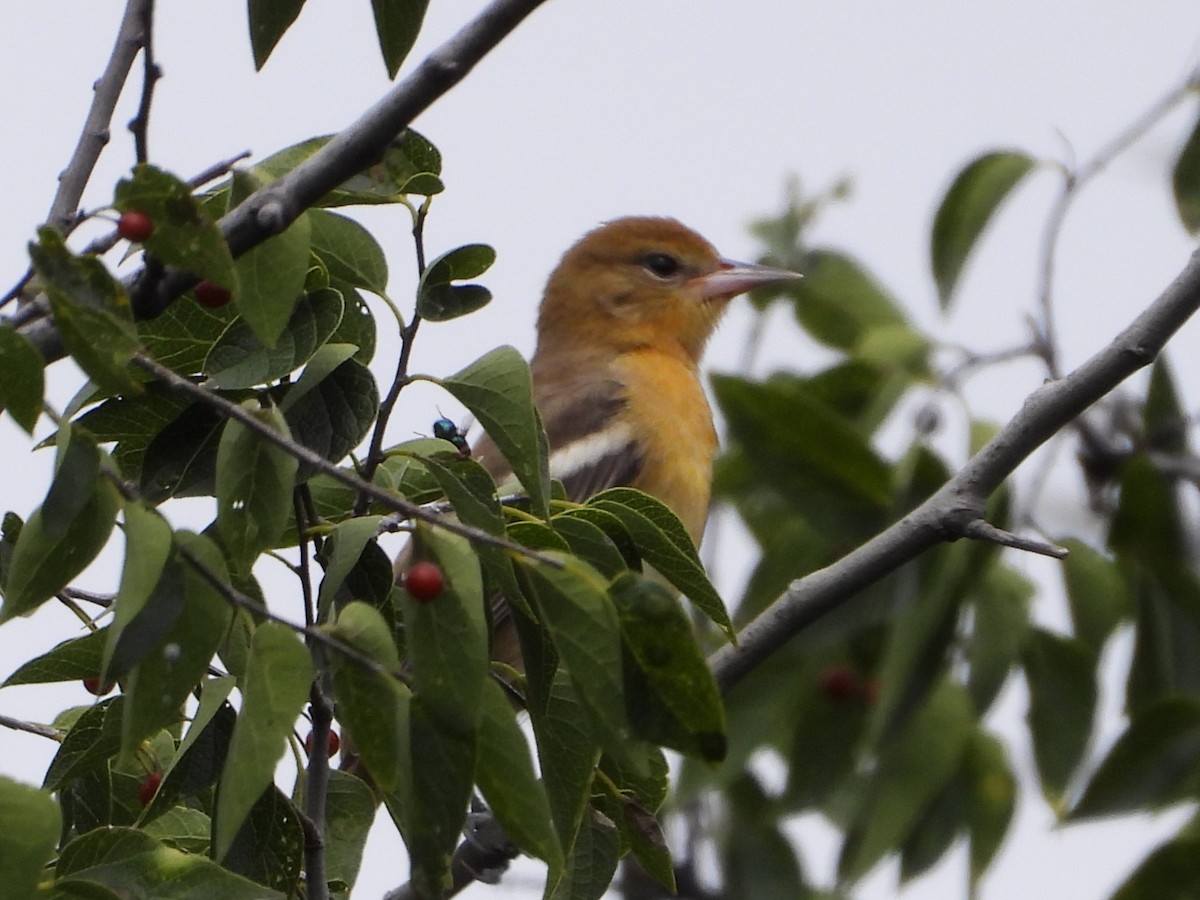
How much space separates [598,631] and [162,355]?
0.77 metres

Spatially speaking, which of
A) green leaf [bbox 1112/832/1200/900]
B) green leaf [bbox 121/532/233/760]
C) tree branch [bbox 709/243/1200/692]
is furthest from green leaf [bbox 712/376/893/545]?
green leaf [bbox 121/532/233/760]

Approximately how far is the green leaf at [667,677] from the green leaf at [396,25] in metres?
0.65

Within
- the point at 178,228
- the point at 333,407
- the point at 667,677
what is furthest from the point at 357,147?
the point at 667,677

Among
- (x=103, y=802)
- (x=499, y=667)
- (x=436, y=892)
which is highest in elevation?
(x=499, y=667)

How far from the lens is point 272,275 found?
1879 millimetres

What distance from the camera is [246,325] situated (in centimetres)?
208

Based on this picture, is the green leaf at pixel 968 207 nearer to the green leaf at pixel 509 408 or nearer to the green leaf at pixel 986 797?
the green leaf at pixel 986 797

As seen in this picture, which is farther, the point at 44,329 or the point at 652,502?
the point at 652,502

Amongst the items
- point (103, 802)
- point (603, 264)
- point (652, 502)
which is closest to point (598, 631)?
point (652, 502)

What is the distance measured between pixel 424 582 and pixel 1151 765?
3.08 meters

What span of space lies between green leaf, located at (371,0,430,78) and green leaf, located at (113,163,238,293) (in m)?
0.30

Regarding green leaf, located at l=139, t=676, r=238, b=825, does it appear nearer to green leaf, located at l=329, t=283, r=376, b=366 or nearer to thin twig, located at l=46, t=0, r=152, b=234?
green leaf, located at l=329, t=283, r=376, b=366

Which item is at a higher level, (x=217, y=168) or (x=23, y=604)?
(x=217, y=168)

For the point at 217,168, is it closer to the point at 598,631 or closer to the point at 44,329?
the point at 44,329
